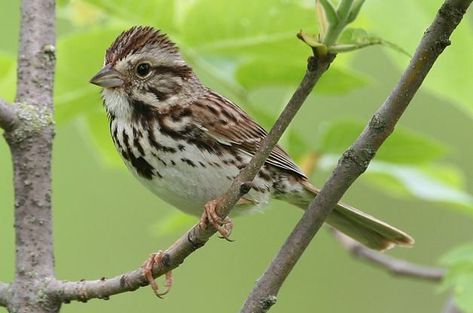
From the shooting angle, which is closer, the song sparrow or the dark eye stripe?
the song sparrow

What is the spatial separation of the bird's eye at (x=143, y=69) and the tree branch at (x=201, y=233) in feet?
2.72

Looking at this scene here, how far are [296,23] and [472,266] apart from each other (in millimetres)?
730

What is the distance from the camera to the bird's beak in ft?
9.33

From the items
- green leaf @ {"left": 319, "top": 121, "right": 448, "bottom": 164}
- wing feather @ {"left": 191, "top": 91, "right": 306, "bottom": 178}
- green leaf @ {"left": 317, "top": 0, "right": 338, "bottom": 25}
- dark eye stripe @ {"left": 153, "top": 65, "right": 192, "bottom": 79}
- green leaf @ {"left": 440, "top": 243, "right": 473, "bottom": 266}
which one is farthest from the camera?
dark eye stripe @ {"left": 153, "top": 65, "right": 192, "bottom": 79}

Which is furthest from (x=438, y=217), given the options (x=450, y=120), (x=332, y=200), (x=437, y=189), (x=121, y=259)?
(x=332, y=200)

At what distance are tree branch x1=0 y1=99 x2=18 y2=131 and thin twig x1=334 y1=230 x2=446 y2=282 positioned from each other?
4.26 feet

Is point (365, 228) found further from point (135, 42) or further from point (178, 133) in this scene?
point (135, 42)

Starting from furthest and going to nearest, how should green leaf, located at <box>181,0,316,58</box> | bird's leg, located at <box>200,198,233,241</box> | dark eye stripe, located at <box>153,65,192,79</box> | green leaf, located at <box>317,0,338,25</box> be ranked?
dark eye stripe, located at <box>153,65,192,79</box>
green leaf, located at <box>181,0,316,58</box>
bird's leg, located at <box>200,198,233,241</box>
green leaf, located at <box>317,0,338,25</box>

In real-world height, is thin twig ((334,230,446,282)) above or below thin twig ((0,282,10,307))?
above

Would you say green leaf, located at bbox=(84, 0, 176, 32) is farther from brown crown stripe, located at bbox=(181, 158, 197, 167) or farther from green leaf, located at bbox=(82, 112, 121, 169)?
green leaf, located at bbox=(82, 112, 121, 169)

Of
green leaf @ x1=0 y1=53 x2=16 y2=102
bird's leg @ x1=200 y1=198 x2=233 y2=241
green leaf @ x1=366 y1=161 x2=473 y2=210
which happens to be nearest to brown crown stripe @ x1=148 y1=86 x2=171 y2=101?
green leaf @ x1=0 y1=53 x2=16 y2=102

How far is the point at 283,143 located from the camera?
10.6ft

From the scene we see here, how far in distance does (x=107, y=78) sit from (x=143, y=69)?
243 millimetres

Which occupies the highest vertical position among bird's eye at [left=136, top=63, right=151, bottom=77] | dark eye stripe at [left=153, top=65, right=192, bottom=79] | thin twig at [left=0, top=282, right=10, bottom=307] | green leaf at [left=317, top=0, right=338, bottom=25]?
dark eye stripe at [left=153, top=65, right=192, bottom=79]
